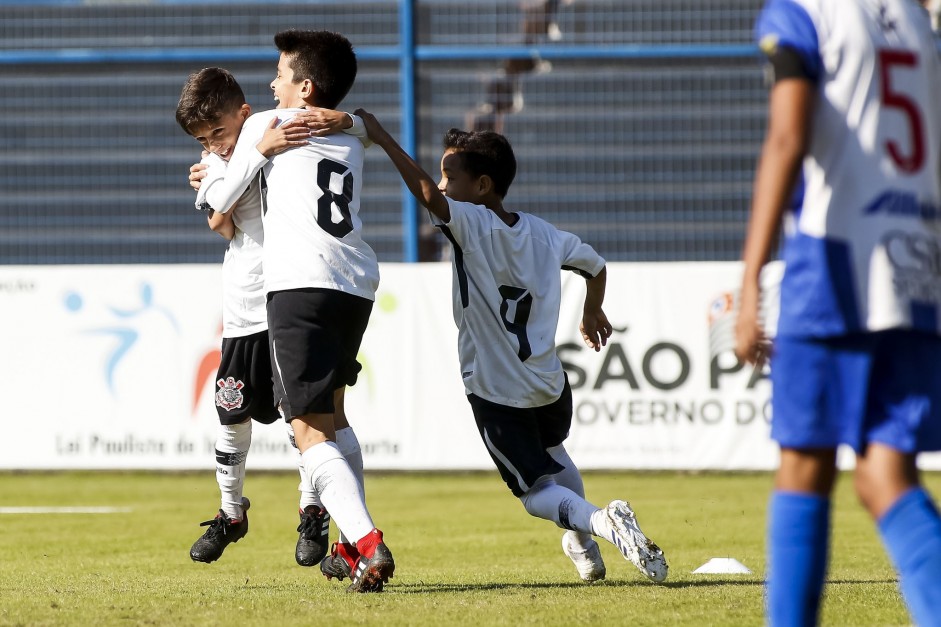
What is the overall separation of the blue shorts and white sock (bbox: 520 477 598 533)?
74.2 inches

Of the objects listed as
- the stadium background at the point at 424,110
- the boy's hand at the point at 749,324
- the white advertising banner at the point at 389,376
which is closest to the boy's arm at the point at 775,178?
the boy's hand at the point at 749,324

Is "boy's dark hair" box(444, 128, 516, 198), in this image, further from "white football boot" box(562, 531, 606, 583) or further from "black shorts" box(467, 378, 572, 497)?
"white football boot" box(562, 531, 606, 583)

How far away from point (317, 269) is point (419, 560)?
2097mm

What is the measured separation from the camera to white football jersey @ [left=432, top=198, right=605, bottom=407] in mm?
4965

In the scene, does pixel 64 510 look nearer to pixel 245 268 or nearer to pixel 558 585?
pixel 245 268

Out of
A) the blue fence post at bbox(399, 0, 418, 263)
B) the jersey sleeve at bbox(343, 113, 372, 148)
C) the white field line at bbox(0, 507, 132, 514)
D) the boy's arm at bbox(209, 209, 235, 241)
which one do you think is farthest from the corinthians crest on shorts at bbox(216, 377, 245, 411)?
the blue fence post at bbox(399, 0, 418, 263)

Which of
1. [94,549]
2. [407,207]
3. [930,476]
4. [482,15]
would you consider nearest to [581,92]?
[482,15]

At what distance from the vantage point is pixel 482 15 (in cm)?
1247

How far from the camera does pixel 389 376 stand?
1078cm

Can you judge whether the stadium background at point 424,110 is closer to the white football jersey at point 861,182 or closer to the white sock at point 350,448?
the white sock at point 350,448

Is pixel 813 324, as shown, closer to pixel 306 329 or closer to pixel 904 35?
pixel 904 35

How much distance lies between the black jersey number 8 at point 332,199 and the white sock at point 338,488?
2.28 feet

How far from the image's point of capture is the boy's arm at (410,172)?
14.9ft

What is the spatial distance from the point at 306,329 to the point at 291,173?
53 cm
